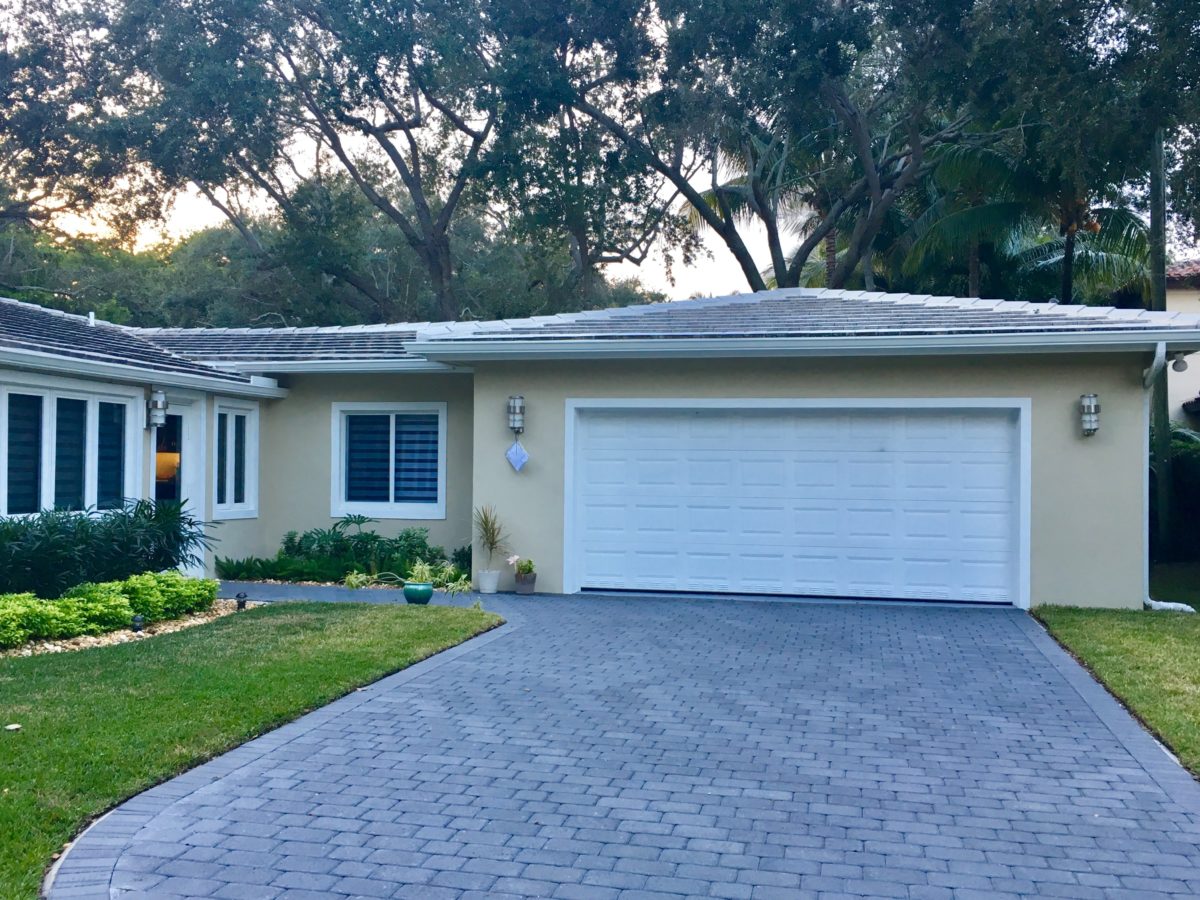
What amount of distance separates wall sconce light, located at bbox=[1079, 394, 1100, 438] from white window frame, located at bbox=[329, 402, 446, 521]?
26.8 ft

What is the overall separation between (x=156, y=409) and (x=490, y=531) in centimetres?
426

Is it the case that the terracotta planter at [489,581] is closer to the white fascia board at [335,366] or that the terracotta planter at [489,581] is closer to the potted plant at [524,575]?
the potted plant at [524,575]

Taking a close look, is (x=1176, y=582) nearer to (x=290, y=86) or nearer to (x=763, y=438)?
(x=763, y=438)

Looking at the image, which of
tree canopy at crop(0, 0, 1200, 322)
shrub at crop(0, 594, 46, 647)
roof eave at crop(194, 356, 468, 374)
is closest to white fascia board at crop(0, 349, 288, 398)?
roof eave at crop(194, 356, 468, 374)

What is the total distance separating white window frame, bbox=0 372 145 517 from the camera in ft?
36.0

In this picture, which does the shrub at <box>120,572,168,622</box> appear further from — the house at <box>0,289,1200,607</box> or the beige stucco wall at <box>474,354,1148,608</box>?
the beige stucco wall at <box>474,354,1148,608</box>

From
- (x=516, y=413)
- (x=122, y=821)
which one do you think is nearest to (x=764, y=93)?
(x=516, y=413)

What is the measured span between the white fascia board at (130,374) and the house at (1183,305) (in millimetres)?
19692

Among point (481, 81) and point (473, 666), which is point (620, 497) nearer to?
point (473, 666)

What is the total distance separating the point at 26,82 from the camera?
2531 cm

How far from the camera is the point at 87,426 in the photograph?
12195 mm

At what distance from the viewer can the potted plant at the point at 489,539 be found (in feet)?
43.5

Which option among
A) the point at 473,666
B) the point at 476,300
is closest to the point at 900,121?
the point at 476,300

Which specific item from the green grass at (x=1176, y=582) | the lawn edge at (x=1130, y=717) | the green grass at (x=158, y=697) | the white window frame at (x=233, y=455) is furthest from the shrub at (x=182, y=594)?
the green grass at (x=1176, y=582)
